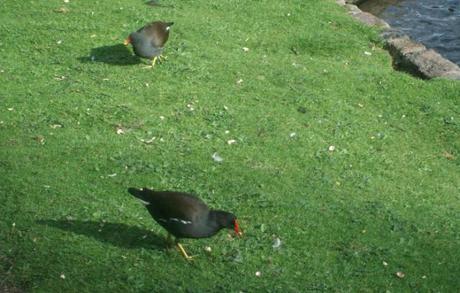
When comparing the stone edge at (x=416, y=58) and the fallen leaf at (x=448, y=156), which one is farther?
the stone edge at (x=416, y=58)

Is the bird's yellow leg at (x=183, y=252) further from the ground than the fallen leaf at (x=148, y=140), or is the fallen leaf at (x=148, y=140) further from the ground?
the bird's yellow leg at (x=183, y=252)

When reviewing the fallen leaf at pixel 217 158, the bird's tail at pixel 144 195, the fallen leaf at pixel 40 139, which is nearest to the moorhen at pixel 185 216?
the bird's tail at pixel 144 195

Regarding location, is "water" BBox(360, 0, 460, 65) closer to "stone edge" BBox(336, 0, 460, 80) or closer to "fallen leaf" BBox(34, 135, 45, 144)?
"stone edge" BBox(336, 0, 460, 80)

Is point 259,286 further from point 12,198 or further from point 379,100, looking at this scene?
point 379,100

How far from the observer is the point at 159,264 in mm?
6438

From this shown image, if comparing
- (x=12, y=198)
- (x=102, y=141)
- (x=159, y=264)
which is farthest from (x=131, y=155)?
(x=159, y=264)

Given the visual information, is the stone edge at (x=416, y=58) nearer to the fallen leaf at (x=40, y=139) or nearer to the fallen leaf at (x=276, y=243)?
the fallen leaf at (x=276, y=243)

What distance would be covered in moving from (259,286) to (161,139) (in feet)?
9.35

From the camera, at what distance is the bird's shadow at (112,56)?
34.8 ft

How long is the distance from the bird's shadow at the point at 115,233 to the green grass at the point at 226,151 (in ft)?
0.06

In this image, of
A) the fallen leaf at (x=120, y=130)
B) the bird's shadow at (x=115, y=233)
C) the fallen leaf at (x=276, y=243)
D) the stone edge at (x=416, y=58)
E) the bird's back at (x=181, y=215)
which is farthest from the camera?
the stone edge at (x=416, y=58)

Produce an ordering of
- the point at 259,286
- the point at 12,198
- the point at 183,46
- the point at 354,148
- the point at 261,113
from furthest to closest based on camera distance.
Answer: the point at 183,46, the point at 261,113, the point at 354,148, the point at 12,198, the point at 259,286

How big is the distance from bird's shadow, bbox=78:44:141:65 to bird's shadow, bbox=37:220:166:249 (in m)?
4.16

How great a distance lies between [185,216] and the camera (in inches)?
243
